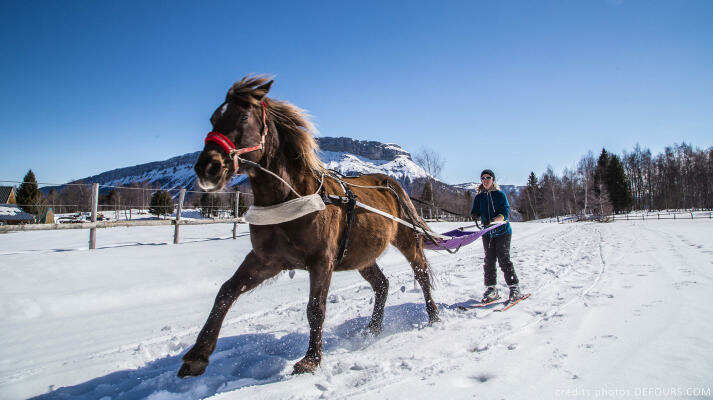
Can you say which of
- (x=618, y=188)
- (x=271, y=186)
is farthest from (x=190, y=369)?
(x=618, y=188)

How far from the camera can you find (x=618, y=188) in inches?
2069

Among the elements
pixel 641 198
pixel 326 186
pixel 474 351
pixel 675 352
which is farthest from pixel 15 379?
pixel 641 198

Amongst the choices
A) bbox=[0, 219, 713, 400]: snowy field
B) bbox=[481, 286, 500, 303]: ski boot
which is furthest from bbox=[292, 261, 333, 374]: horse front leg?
bbox=[481, 286, 500, 303]: ski boot

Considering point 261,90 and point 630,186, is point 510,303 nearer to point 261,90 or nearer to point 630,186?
point 261,90

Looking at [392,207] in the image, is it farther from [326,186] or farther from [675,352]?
[675,352]

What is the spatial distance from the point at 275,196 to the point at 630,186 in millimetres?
77684

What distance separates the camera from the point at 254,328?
3.52 metres

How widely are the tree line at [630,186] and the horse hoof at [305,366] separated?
52.5 metres

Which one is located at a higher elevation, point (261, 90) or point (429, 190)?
point (429, 190)

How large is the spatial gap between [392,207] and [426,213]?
3508 centimetres

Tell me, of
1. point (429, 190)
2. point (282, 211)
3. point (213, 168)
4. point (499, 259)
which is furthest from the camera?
point (429, 190)

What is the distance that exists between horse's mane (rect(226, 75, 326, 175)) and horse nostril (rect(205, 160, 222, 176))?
2.16 ft

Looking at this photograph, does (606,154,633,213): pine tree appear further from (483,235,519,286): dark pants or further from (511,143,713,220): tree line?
(483,235,519,286): dark pants

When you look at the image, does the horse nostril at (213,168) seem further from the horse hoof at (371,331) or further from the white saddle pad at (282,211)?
the horse hoof at (371,331)
